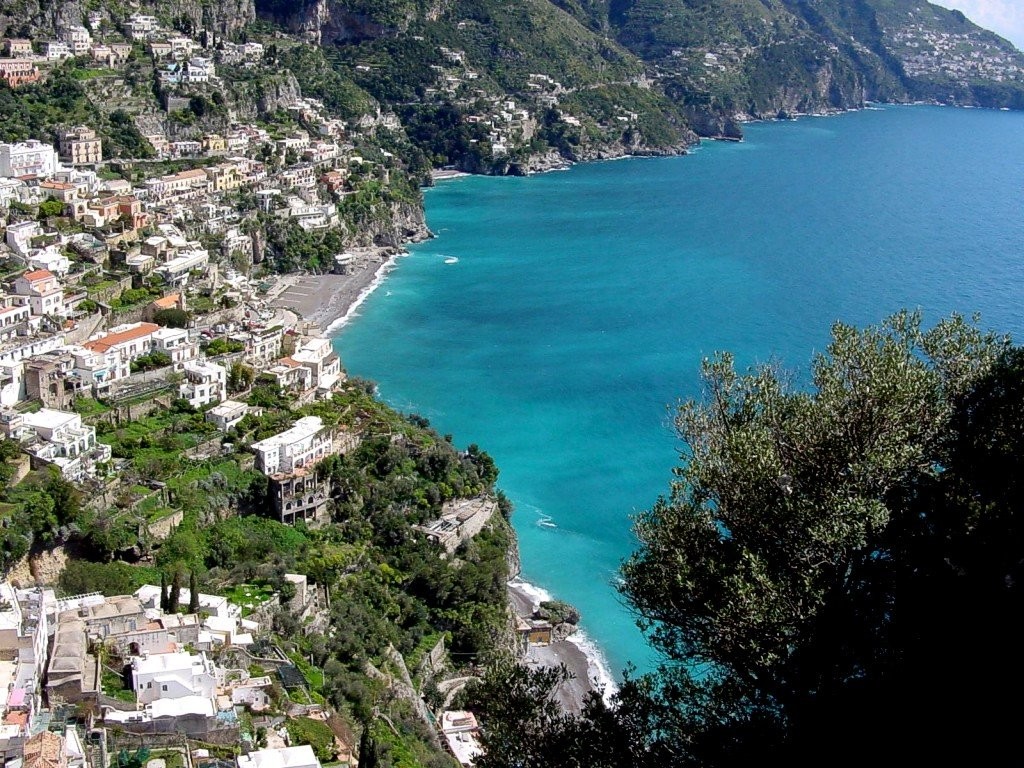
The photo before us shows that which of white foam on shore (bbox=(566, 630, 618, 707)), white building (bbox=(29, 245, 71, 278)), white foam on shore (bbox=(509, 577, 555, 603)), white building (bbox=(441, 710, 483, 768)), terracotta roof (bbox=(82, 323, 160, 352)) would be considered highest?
white building (bbox=(29, 245, 71, 278))

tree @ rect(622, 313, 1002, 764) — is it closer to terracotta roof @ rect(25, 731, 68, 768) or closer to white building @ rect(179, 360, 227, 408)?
terracotta roof @ rect(25, 731, 68, 768)

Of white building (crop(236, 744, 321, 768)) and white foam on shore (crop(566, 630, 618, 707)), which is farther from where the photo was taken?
white foam on shore (crop(566, 630, 618, 707))

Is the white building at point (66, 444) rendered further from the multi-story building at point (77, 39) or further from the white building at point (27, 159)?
the multi-story building at point (77, 39)

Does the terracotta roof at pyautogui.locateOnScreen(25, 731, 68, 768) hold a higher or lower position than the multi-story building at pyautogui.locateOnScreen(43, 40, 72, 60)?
lower

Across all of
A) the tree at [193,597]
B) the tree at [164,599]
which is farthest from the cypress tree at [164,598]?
the tree at [193,597]

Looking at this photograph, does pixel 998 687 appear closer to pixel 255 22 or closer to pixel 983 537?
pixel 983 537

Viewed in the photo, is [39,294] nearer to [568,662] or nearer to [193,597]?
[193,597]

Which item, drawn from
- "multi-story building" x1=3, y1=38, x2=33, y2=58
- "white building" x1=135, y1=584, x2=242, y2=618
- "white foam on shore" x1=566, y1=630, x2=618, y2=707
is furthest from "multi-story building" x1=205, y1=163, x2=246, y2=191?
"white building" x1=135, y1=584, x2=242, y2=618

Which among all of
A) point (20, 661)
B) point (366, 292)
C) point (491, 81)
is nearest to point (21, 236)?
point (366, 292)
